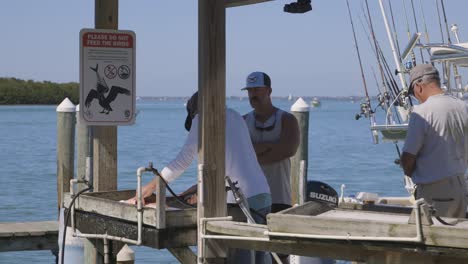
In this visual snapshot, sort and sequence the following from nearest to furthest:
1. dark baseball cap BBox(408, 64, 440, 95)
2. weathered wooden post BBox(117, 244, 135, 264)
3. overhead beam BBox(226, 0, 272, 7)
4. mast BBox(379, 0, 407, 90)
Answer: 1. overhead beam BBox(226, 0, 272, 7)
2. dark baseball cap BBox(408, 64, 440, 95)
3. weathered wooden post BBox(117, 244, 135, 264)
4. mast BBox(379, 0, 407, 90)

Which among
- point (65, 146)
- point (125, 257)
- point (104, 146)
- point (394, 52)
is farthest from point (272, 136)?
point (394, 52)

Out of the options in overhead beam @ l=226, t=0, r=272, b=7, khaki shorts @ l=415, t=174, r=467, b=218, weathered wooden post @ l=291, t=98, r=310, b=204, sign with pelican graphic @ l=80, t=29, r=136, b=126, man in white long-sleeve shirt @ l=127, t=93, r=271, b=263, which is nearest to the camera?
overhead beam @ l=226, t=0, r=272, b=7

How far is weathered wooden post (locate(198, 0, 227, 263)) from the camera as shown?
5.85m

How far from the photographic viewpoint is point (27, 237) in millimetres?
10219

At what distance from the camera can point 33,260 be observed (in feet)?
53.8

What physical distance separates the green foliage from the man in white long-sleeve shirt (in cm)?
8473

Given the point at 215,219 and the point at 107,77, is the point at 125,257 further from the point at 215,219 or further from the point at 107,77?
the point at 215,219

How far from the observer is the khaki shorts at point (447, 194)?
618 cm

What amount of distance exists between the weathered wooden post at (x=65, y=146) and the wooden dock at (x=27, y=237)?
52.1 inches

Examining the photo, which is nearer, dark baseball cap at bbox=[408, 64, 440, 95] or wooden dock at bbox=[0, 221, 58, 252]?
dark baseball cap at bbox=[408, 64, 440, 95]

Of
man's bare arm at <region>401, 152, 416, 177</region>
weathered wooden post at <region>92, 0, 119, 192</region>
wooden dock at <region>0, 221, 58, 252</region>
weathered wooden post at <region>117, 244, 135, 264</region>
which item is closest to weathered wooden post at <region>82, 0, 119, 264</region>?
weathered wooden post at <region>92, 0, 119, 192</region>

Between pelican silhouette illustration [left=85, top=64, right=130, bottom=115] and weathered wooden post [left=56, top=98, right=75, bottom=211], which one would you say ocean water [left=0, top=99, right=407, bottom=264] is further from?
pelican silhouette illustration [left=85, top=64, right=130, bottom=115]

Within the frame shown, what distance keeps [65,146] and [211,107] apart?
20.5ft

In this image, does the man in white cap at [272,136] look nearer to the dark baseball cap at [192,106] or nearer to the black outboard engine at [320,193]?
the black outboard engine at [320,193]
